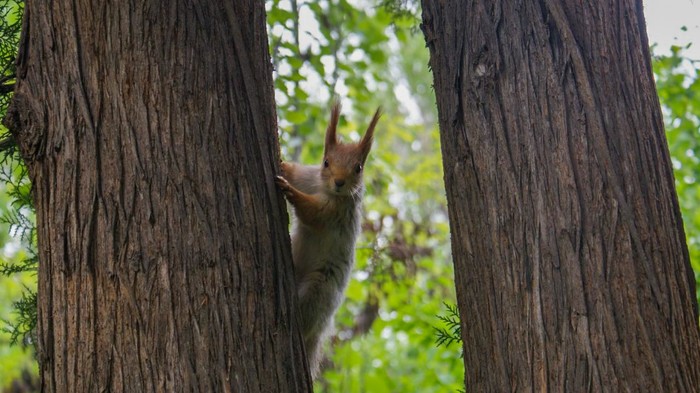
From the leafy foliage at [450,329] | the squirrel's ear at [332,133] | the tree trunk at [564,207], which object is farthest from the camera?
the squirrel's ear at [332,133]

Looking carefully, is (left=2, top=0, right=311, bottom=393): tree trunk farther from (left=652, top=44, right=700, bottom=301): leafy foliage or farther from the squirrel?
(left=652, top=44, right=700, bottom=301): leafy foliage

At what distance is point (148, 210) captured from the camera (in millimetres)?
2020

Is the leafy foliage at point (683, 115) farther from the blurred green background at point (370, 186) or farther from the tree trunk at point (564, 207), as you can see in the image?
the tree trunk at point (564, 207)

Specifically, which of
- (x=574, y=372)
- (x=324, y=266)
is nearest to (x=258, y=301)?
(x=574, y=372)

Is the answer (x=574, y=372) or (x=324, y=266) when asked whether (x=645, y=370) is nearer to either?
(x=574, y=372)

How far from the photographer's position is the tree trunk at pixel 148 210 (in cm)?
197

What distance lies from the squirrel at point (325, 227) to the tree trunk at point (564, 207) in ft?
4.01

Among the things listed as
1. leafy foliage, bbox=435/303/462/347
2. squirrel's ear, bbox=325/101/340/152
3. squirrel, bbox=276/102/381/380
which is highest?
squirrel's ear, bbox=325/101/340/152

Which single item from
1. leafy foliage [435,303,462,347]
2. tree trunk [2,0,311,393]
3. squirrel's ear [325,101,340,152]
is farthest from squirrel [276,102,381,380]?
tree trunk [2,0,311,393]

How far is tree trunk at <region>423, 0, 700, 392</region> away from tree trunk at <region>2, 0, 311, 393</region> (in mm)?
613

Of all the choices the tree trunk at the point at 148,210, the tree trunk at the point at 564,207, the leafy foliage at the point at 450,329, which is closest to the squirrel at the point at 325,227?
the leafy foliage at the point at 450,329

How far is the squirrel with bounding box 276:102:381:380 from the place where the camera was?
136 inches

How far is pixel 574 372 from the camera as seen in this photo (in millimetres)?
1952

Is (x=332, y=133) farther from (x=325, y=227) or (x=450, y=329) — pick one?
(x=450, y=329)
